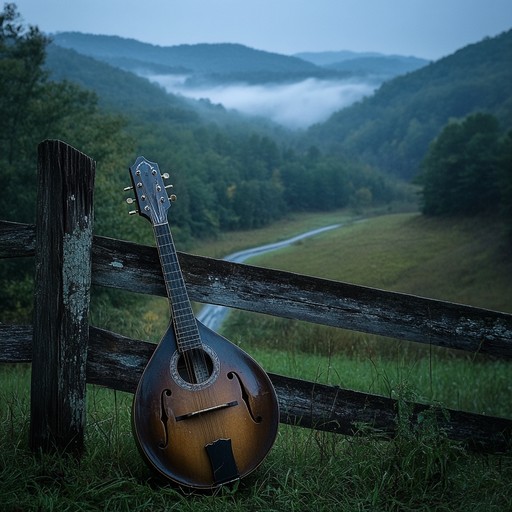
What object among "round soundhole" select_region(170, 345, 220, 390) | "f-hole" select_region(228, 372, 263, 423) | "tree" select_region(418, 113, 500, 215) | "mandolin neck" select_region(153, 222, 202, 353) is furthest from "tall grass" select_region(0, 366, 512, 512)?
"tree" select_region(418, 113, 500, 215)

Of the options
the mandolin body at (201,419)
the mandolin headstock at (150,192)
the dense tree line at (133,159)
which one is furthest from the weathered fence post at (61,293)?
the dense tree line at (133,159)

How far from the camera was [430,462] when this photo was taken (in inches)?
113

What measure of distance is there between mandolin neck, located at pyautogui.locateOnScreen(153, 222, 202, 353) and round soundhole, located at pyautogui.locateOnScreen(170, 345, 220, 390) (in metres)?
0.05

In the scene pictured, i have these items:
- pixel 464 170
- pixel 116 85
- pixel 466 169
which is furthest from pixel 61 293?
pixel 116 85

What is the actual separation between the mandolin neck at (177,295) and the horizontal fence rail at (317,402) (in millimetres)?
388

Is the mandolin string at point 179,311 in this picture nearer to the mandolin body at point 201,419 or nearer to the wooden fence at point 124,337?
the mandolin body at point 201,419

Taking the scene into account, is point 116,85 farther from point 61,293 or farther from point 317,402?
point 317,402

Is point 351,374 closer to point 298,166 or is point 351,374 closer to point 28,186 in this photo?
point 28,186

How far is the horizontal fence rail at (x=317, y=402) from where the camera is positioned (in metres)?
3.10

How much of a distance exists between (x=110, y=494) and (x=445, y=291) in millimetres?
36067

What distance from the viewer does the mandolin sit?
269 cm

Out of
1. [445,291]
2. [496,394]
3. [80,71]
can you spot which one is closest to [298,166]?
[80,71]

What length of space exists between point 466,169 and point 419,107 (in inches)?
3468

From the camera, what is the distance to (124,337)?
312 centimetres
